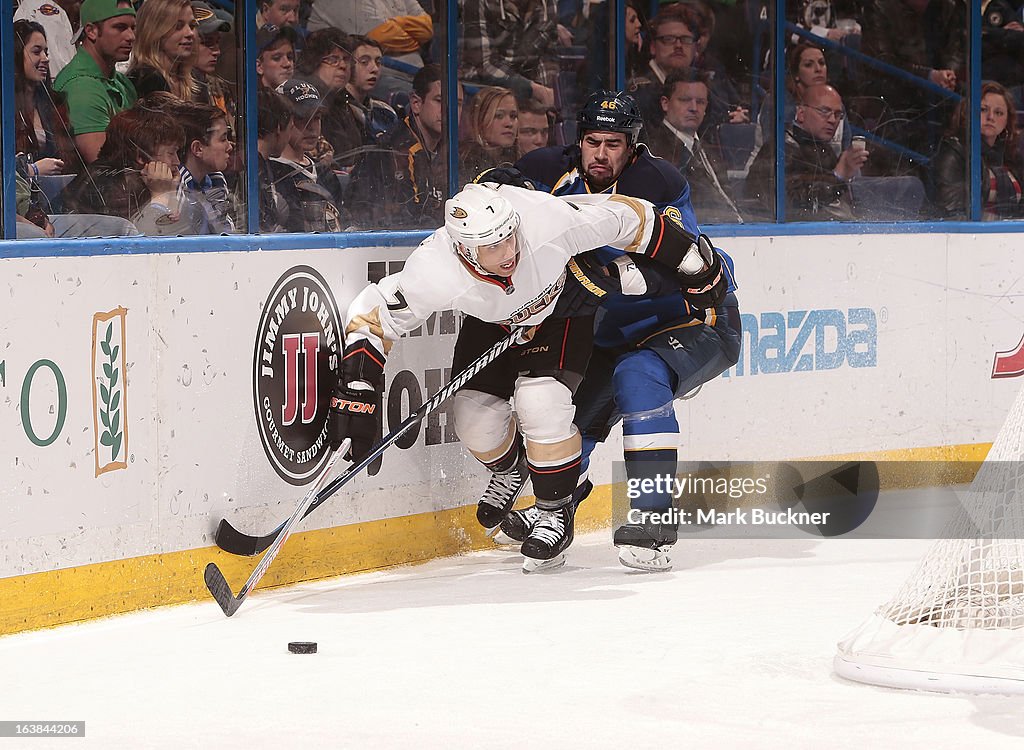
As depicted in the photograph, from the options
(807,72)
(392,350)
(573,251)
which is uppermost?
(807,72)

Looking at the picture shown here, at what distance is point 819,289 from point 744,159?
1.66 ft

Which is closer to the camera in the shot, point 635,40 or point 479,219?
point 479,219

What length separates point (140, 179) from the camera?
4344 millimetres

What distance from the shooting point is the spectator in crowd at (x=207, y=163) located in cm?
444

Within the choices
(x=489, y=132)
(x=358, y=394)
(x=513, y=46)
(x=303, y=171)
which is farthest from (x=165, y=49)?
(x=513, y=46)

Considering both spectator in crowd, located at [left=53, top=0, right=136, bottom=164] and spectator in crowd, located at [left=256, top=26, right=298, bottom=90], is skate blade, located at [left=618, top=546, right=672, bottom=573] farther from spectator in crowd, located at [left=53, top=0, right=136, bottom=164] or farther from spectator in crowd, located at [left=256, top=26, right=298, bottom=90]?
spectator in crowd, located at [left=53, top=0, right=136, bottom=164]

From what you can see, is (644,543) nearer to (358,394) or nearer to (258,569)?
(358,394)

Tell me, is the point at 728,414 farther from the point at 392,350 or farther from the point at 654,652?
the point at 654,652

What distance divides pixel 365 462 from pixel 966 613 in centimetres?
159

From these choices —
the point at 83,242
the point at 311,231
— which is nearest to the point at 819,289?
the point at 311,231

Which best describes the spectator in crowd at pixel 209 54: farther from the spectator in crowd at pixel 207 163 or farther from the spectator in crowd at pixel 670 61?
the spectator in crowd at pixel 670 61

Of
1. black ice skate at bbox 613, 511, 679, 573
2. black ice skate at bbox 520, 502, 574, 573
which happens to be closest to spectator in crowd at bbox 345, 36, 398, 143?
black ice skate at bbox 520, 502, 574, 573

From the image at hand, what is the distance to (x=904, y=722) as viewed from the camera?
3.15 m

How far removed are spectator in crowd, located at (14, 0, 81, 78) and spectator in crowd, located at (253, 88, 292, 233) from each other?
1.96 ft
